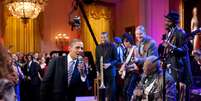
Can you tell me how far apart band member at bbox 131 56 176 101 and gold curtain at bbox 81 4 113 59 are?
42.1 ft

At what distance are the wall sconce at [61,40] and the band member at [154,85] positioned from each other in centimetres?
1255

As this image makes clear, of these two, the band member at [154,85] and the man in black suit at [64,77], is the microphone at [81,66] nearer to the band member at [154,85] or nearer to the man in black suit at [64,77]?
the man in black suit at [64,77]

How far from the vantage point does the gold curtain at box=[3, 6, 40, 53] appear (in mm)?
16875

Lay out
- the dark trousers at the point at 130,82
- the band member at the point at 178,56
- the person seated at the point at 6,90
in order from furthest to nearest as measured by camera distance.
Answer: the dark trousers at the point at 130,82 < the band member at the point at 178,56 < the person seated at the point at 6,90

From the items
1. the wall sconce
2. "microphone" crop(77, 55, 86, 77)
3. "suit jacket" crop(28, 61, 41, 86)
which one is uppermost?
"microphone" crop(77, 55, 86, 77)

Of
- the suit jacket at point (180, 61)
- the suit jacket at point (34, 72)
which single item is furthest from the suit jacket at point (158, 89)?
the suit jacket at point (34, 72)

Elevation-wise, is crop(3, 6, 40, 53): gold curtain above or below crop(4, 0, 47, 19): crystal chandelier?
below

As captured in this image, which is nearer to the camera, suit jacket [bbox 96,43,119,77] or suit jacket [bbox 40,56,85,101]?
suit jacket [bbox 40,56,85,101]

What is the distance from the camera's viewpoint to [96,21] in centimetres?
1891

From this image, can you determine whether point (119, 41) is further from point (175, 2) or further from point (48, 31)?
point (48, 31)

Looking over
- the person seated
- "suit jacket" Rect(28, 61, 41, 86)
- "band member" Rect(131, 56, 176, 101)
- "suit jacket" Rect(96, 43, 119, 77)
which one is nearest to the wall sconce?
"suit jacket" Rect(28, 61, 41, 86)

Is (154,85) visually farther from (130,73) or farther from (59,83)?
(130,73)

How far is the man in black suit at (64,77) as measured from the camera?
226 inches

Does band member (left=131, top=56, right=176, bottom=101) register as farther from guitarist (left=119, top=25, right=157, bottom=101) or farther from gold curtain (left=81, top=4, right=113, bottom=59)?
gold curtain (left=81, top=4, right=113, bottom=59)
